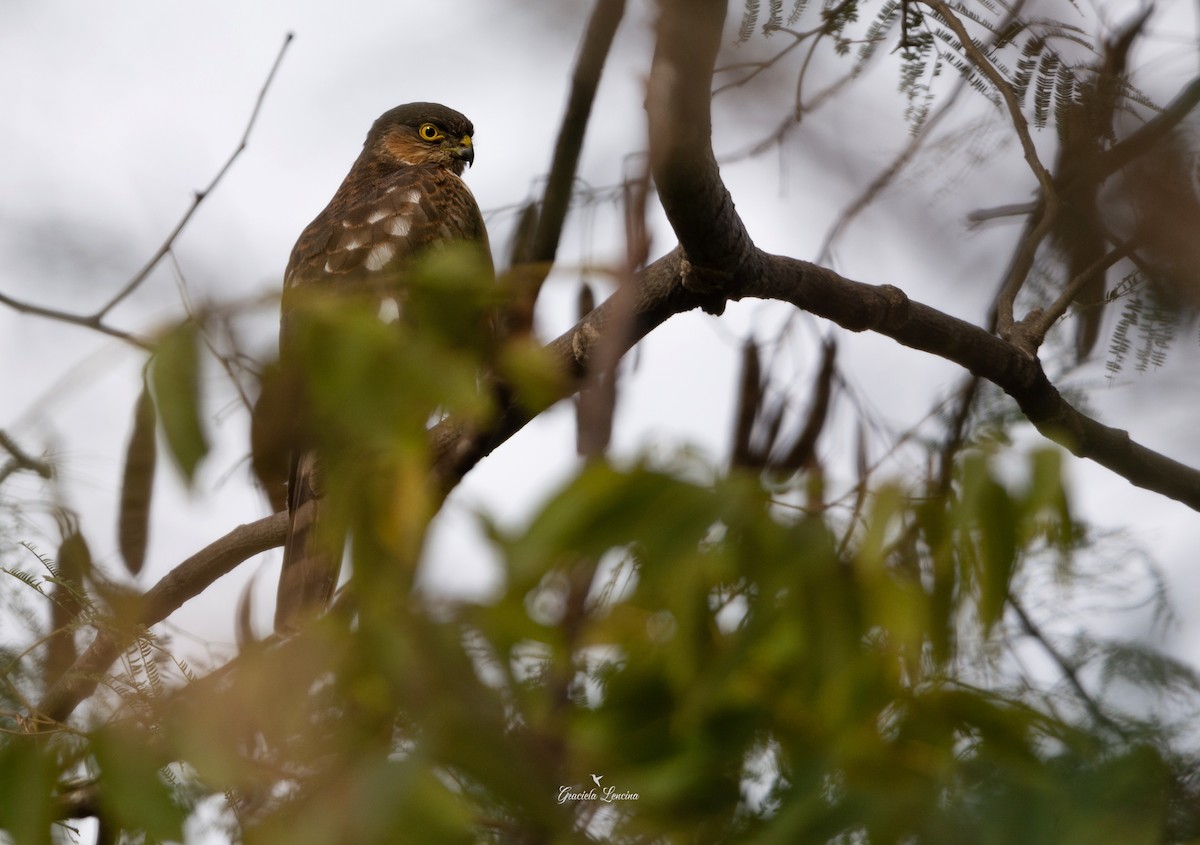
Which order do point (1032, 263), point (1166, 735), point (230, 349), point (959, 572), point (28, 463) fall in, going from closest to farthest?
1. point (230, 349)
2. point (959, 572)
3. point (1166, 735)
4. point (28, 463)
5. point (1032, 263)

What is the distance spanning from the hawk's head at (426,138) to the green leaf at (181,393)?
183 inches

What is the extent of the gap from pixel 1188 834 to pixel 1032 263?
5.78ft

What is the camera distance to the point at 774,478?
268cm

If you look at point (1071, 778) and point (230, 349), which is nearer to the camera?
point (230, 349)

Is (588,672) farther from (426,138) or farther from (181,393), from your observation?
(426,138)

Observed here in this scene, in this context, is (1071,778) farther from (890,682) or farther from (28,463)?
(28,463)

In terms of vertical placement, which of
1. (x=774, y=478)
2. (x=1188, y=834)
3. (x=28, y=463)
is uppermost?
(x=28, y=463)

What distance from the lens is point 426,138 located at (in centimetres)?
628

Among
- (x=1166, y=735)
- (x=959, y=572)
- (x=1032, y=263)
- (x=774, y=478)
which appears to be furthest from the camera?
(x=1032, y=263)

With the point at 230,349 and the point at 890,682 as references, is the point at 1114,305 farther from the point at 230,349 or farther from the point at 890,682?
the point at 230,349

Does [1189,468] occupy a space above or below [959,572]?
above

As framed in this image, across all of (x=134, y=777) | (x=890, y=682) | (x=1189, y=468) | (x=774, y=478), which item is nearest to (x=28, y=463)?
(x=134, y=777)
